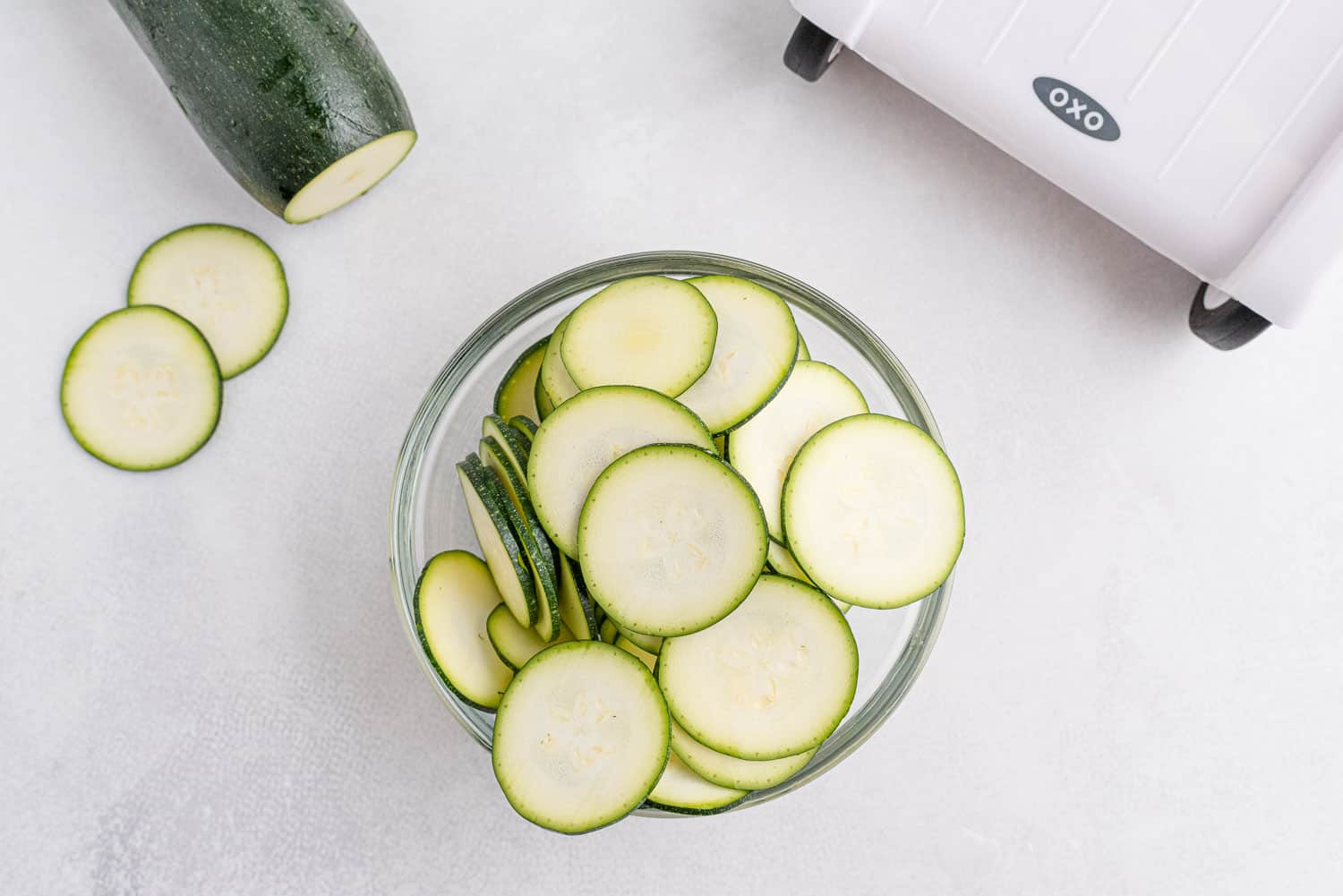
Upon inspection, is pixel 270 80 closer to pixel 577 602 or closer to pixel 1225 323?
pixel 577 602

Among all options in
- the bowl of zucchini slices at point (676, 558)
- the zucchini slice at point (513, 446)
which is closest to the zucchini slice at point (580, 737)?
the bowl of zucchini slices at point (676, 558)

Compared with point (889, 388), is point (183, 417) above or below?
below

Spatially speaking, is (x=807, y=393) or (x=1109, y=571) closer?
(x=807, y=393)

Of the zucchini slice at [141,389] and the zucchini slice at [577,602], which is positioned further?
the zucchini slice at [141,389]

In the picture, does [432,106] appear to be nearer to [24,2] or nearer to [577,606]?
[24,2]

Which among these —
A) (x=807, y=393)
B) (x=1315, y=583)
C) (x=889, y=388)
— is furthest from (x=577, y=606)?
(x=1315, y=583)

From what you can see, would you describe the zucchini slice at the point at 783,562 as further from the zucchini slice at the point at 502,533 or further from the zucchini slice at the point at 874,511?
the zucchini slice at the point at 502,533

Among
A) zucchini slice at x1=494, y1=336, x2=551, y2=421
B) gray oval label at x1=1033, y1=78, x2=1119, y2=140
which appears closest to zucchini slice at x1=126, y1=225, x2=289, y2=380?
zucchini slice at x1=494, y1=336, x2=551, y2=421

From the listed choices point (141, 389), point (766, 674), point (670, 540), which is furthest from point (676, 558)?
point (141, 389)
